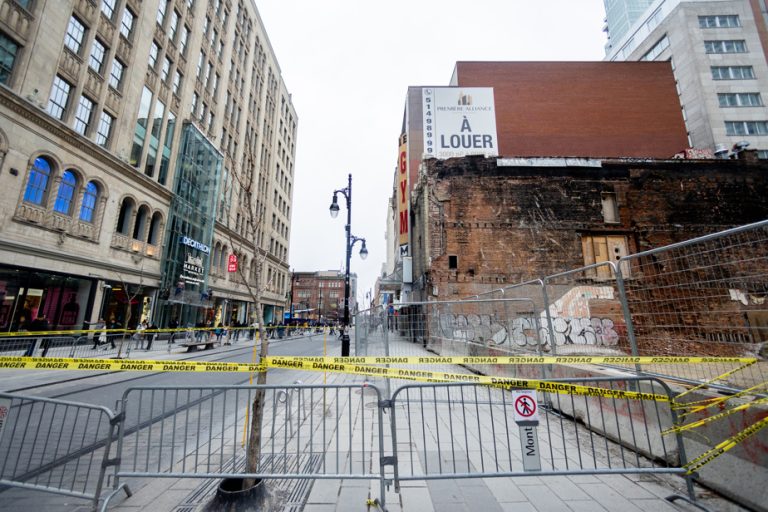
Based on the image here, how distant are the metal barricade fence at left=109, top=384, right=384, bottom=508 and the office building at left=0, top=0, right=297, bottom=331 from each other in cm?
237

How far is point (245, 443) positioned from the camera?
14.9ft

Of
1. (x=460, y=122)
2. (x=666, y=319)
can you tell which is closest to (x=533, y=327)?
(x=666, y=319)

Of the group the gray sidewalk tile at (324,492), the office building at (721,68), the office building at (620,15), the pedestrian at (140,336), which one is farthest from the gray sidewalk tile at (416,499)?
the office building at (620,15)

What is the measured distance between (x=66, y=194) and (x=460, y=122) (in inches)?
998

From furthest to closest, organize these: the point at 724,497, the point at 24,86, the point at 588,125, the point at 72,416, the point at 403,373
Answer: the point at 588,125, the point at 24,86, the point at 72,416, the point at 403,373, the point at 724,497

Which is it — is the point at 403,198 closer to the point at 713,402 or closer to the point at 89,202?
the point at 89,202

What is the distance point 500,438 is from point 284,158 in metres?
52.7

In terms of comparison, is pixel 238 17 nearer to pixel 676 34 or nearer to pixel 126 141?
Result: pixel 126 141

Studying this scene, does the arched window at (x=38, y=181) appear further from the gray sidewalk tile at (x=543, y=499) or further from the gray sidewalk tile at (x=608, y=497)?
the gray sidewalk tile at (x=608, y=497)

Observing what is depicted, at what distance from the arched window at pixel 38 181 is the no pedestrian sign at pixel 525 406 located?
21.8 m

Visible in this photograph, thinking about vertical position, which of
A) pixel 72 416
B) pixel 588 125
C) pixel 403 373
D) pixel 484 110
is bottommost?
pixel 72 416

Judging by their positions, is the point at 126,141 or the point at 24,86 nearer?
the point at 24,86

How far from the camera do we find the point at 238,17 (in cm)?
3638

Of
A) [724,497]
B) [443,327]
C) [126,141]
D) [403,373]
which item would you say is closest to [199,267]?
[126,141]
